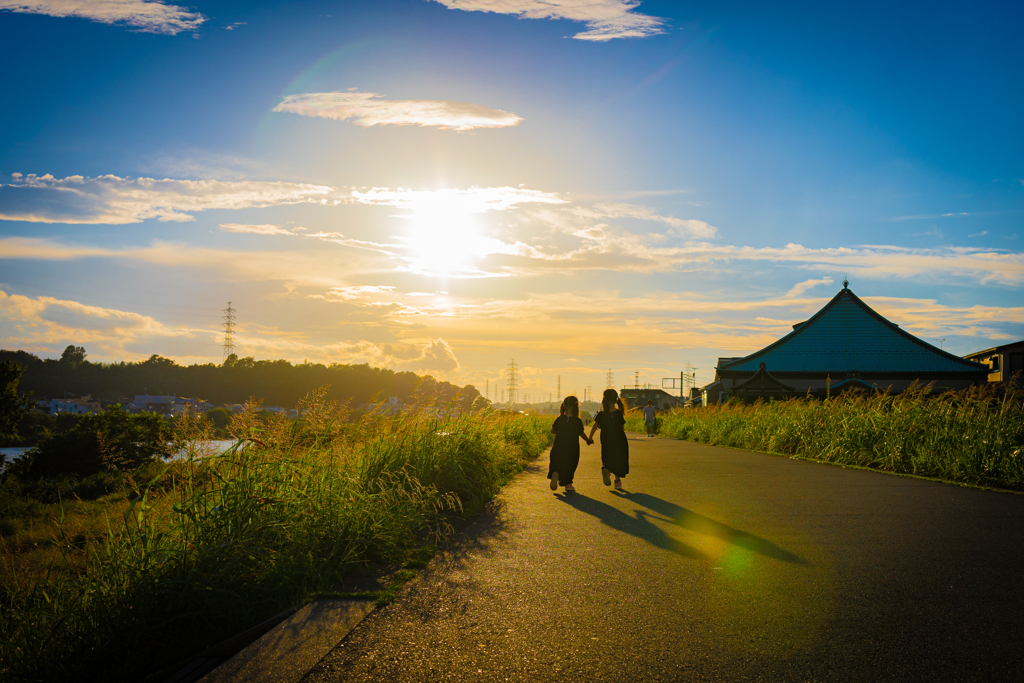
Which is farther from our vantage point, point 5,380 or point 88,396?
point 88,396

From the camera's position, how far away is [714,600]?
4426 mm

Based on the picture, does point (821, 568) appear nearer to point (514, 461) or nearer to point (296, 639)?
point (296, 639)

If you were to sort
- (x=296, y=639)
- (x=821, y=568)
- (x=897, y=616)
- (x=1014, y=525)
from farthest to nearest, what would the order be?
1. (x=1014, y=525)
2. (x=821, y=568)
3. (x=897, y=616)
4. (x=296, y=639)

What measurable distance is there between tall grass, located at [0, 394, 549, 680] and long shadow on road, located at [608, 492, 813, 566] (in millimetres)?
2783

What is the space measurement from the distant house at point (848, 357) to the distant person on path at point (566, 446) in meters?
38.3

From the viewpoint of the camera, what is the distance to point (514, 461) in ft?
46.7

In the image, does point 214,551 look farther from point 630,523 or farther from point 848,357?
point 848,357

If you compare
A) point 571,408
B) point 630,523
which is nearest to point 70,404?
point 571,408

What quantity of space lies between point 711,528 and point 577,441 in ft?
13.5

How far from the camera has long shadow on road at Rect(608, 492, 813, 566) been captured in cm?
588

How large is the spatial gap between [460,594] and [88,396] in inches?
1912

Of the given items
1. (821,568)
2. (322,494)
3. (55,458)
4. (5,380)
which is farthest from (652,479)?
(5,380)

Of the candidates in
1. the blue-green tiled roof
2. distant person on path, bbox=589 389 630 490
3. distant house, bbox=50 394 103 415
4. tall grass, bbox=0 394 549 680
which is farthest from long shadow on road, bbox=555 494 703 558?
the blue-green tiled roof

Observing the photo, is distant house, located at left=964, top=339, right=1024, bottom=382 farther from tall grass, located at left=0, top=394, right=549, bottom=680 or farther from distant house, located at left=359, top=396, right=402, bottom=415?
tall grass, located at left=0, top=394, right=549, bottom=680
